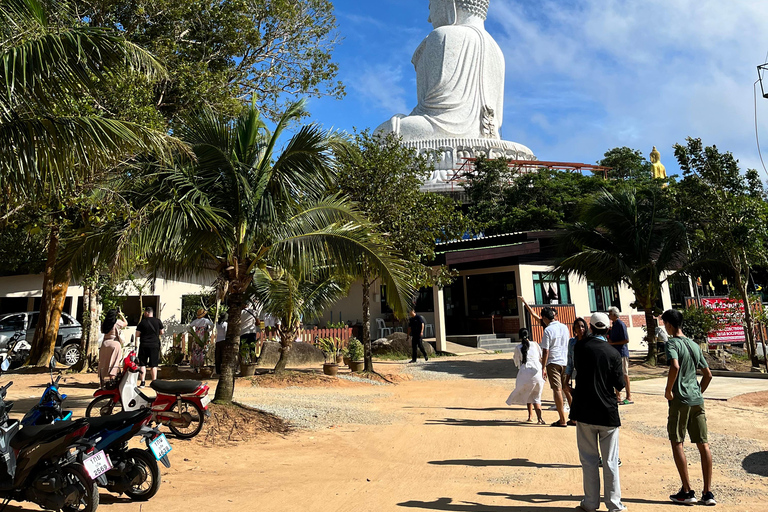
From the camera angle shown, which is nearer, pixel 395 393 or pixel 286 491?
pixel 286 491

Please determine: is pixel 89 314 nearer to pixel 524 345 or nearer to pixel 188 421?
pixel 188 421

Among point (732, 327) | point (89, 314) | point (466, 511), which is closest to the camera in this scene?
point (466, 511)

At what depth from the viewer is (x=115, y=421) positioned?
4.19m

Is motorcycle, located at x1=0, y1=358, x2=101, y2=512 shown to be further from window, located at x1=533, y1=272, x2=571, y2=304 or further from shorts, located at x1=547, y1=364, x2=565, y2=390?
window, located at x1=533, y1=272, x2=571, y2=304

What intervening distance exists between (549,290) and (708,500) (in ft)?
54.6

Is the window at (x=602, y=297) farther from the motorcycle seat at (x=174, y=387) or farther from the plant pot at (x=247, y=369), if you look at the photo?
the motorcycle seat at (x=174, y=387)

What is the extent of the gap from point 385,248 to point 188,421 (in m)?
3.47

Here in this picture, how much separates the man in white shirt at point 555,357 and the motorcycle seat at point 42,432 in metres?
5.49

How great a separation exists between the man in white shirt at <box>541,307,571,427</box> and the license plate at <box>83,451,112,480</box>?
5.27 meters

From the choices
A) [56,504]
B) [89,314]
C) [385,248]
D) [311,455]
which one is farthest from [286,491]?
[89,314]

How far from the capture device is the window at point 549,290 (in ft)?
66.1

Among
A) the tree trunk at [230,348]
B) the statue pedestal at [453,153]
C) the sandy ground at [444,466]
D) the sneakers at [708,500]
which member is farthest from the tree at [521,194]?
the sneakers at [708,500]

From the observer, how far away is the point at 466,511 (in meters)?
4.05

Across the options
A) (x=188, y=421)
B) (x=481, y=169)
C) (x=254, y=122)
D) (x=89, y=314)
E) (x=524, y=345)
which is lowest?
(x=188, y=421)
